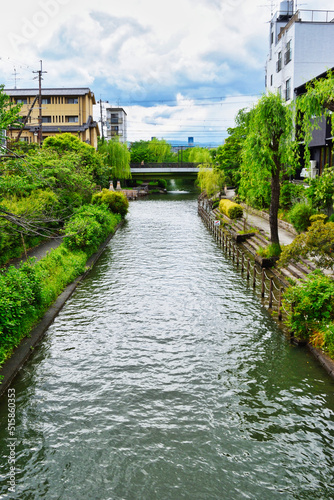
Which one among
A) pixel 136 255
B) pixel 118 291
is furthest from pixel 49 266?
pixel 136 255

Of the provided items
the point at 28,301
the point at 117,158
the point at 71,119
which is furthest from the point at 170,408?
the point at 71,119

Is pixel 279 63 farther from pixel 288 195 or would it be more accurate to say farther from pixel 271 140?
pixel 271 140

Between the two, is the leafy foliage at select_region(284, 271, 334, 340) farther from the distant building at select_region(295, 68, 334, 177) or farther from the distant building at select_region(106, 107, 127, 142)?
the distant building at select_region(106, 107, 127, 142)

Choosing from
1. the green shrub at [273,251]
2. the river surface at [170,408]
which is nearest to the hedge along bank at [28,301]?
the river surface at [170,408]

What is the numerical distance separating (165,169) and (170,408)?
7156 centimetres

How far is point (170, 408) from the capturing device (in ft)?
31.7

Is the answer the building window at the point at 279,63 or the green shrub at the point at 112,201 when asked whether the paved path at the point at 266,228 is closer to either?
the green shrub at the point at 112,201

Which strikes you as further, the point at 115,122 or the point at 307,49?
the point at 115,122

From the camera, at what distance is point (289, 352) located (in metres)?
12.5

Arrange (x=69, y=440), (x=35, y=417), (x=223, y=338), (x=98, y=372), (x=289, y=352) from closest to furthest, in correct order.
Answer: (x=69, y=440) → (x=35, y=417) → (x=98, y=372) → (x=289, y=352) → (x=223, y=338)

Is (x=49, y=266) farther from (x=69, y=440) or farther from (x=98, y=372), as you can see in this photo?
(x=69, y=440)

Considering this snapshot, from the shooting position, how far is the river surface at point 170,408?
24.5 feet

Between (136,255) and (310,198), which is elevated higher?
(310,198)

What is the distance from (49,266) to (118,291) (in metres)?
3.20
